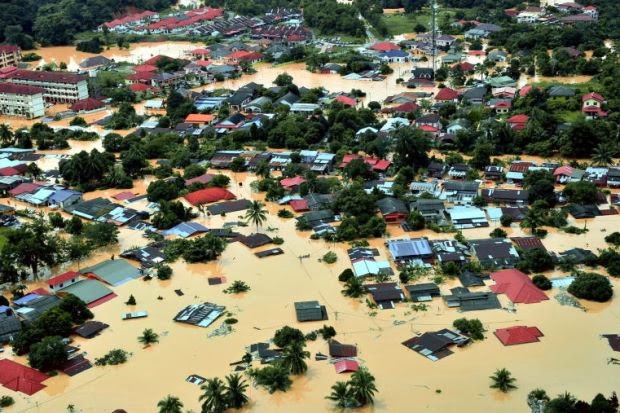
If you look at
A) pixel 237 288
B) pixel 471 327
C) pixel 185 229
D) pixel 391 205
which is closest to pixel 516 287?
pixel 471 327

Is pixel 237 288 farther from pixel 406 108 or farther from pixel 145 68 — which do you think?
pixel 145 68

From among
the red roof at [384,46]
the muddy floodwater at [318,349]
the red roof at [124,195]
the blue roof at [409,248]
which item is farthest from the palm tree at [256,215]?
the red roof at [384,46]

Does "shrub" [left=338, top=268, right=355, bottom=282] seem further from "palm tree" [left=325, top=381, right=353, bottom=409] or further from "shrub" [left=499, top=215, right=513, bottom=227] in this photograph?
"shrub" [left=499, top=215, right=513, bottom=227]

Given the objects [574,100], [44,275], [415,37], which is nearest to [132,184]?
[44,275]

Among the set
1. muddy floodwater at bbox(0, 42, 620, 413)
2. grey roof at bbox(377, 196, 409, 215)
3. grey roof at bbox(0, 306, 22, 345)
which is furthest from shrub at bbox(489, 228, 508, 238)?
grey roof at bbox(0, 306, 22, 345)

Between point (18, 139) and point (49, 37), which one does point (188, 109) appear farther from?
point (49, 37)

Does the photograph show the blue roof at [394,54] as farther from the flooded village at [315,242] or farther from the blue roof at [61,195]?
the blue roof at [61,195]
